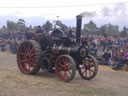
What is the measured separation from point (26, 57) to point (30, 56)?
359mm

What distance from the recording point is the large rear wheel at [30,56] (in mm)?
8258

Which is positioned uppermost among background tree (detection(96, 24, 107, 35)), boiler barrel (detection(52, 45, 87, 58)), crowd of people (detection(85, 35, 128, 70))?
background tree (detection(96, 24, 107, 35))

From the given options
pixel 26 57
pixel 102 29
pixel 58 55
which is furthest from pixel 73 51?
pixel 102 29

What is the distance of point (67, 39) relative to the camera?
26.6ft

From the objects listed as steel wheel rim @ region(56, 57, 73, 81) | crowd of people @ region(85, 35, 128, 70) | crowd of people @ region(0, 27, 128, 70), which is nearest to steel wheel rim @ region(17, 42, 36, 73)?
steel wheel rim @ region(56, 57, 73, 81)

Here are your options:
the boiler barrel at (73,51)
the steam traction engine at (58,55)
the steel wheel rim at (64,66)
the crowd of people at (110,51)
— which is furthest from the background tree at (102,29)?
the steel wheel rim at (64,66)

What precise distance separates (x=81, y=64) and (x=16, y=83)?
114 inches

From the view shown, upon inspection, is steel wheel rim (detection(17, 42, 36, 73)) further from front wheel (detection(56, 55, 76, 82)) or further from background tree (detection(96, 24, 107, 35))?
background tree (detection(96, 24, 107, 35))

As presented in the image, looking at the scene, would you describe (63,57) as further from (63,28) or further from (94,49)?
(94,49)

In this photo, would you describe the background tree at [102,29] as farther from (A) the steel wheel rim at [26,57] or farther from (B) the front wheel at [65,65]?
(B) the front wheel at [65,65]

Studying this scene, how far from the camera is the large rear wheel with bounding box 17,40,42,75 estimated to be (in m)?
8.26

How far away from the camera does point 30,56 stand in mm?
8703

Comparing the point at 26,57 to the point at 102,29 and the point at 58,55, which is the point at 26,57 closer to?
the point at 58,55

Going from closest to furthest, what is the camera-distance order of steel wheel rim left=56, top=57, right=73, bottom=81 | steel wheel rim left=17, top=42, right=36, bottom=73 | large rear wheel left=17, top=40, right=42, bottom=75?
1. steel wheel rim left=56, top=57, right=73, bottom=81
2. large rear wheel left=17, top=40, right=42, bottom=75
3. steel wheel rim left=17, top=42, right=36, bottom=73
